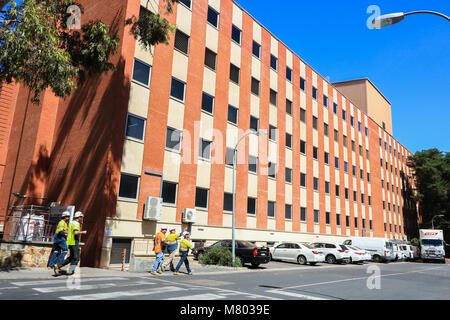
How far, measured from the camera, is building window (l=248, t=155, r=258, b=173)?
2607 cm

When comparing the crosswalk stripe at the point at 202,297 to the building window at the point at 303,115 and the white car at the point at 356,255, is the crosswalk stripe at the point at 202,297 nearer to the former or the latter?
the white car at the point at 356,255

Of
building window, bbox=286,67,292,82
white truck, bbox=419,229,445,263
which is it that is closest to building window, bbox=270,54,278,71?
building window, bbox=286,67,292,82

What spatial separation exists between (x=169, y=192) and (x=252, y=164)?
28.1ft

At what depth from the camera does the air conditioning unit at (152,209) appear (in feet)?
58.3

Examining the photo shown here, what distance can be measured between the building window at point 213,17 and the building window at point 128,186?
13048 millimetres

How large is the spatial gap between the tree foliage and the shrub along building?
3382 cm

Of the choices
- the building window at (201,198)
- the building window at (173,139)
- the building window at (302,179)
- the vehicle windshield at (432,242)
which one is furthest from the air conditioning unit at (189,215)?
the vehicle windshield at (432,242)

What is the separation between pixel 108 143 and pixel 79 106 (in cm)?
432

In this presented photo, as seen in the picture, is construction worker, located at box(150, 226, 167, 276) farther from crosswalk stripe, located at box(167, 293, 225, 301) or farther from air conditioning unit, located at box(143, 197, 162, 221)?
crosswalk stripe, located at box(167, 293, 225, 301)

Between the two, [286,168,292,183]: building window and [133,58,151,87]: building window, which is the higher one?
[133,58,151,87]: building window

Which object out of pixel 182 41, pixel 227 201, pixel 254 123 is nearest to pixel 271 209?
pixel 227 201

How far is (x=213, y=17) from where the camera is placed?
24.8 m
